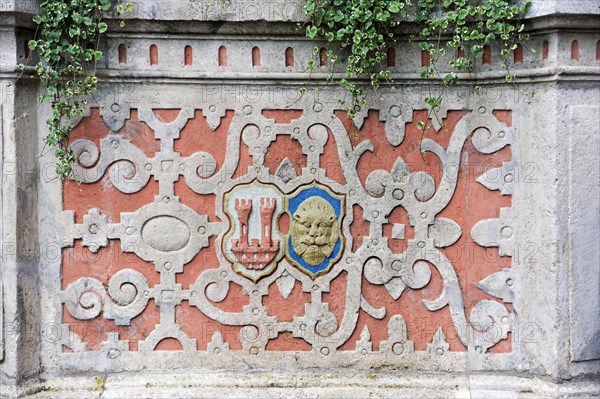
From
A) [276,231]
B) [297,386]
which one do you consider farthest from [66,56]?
[297,386]

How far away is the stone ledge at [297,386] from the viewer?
13.2ft

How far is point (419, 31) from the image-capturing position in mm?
4047

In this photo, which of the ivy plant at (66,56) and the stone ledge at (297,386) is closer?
the ivy plant at (66,56)

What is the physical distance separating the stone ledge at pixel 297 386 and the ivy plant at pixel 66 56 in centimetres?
117

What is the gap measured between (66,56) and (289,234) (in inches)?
60.6

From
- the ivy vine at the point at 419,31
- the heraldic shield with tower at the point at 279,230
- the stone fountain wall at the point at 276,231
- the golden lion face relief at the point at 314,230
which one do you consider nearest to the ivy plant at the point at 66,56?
the stone fountain wall at the point at 276,231

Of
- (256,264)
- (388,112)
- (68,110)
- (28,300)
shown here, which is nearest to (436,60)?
(388,112)

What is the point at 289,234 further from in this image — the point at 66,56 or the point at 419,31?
the point at 66,56

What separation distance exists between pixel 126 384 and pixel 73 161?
4.09 ft

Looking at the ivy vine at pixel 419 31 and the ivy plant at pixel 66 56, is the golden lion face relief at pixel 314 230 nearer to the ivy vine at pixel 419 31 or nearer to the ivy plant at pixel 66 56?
the ivy vine at pixel 419 31

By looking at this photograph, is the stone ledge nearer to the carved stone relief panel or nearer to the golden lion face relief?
the carved stone relief panel

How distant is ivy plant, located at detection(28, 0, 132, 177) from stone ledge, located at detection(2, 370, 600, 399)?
3.84 ft

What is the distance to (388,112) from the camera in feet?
13.5

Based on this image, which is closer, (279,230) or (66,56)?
(66,56)
